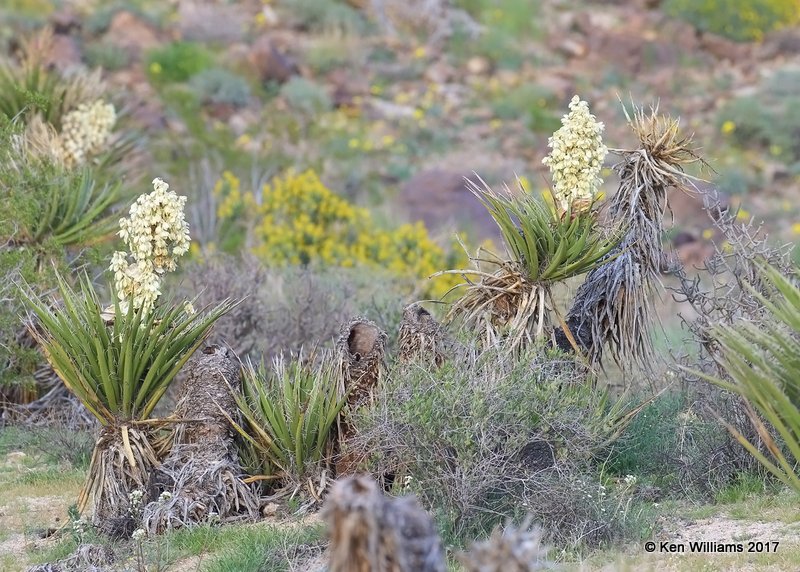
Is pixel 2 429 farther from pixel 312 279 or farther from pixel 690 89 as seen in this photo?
pixel 690 89

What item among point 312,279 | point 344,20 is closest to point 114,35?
point 344,20

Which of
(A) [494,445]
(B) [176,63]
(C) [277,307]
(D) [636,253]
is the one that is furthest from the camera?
(B) [176,63]

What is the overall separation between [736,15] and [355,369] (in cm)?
2353

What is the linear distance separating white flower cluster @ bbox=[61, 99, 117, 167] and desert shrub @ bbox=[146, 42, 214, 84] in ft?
38.1

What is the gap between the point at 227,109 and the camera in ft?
76.1

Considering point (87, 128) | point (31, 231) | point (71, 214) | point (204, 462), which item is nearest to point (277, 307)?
point (71, 214)

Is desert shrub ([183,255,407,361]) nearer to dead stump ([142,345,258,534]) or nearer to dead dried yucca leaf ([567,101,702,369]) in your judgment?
dead stump ([142,345,258,534])

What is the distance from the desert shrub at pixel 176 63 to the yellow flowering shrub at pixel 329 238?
8573 mm

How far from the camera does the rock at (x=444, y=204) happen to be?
18.1 metres

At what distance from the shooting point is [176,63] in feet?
79.1

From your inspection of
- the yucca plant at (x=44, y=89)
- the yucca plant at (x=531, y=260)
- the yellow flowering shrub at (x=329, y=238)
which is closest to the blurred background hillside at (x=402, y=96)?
the yellow flowering shrub at (x=329, y=238)

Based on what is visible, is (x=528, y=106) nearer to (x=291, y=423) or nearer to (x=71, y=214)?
(x=71, y=214)

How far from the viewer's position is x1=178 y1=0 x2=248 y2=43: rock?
26.1 m

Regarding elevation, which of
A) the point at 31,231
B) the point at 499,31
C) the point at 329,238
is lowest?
the point at 31,231
